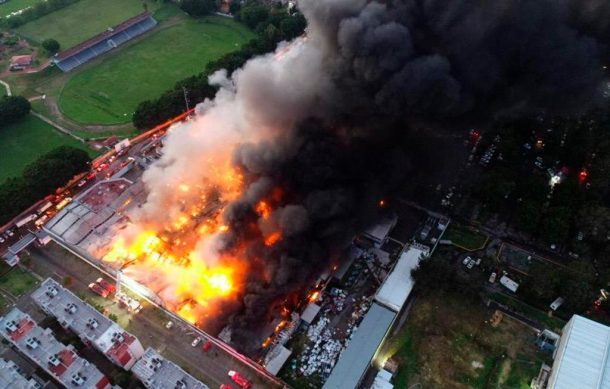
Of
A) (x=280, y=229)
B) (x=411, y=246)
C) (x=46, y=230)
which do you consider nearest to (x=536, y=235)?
(x=411, y=246)

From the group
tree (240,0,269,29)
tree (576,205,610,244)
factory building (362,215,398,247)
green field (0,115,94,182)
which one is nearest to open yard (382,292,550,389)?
factory building (362,215,398,247)

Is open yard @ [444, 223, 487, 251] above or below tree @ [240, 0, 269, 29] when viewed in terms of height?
below

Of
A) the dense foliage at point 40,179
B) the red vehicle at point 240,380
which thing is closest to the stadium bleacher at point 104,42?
the dense foliage at point 40,179

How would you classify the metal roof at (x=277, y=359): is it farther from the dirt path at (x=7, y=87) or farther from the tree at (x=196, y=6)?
the tree at (x=196, y=6)

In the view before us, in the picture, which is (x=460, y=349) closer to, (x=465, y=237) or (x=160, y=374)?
(x=465, y=237)

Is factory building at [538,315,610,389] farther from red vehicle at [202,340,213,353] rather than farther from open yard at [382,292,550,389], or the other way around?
red vehicle at [202,340,213,353]

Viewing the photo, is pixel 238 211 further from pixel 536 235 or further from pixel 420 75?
pixel 536 235

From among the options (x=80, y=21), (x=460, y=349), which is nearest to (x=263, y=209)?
(x=460, y=349)

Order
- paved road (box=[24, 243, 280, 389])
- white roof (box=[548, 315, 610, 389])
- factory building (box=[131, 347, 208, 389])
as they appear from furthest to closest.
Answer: paved road (box=[24, 243, 280, 389])
white roof (box=[548, 315, 610, 389])
factory building (box=[131, 347, 208, 389])
